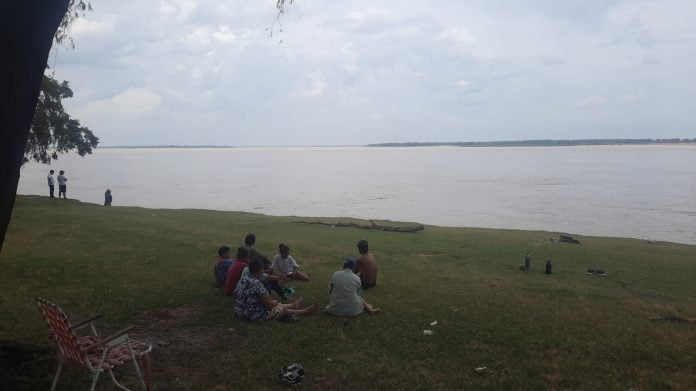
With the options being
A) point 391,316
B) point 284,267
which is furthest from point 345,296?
point 284,267

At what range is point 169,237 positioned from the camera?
56.4 ft

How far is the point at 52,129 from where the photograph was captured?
30359 mm

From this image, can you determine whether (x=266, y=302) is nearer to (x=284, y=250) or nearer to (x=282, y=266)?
(x=284, y=250)

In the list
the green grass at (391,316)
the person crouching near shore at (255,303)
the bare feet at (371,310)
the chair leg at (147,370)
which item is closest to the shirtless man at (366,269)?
the green grass at (391,316)

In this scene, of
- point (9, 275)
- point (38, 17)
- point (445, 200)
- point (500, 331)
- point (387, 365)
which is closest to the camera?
point (38, 17)

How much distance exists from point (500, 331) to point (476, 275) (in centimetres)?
516

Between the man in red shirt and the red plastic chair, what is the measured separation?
3857 millimetres

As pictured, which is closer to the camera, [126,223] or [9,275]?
[9,275]

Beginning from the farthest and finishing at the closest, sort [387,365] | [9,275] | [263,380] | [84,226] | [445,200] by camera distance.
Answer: [445,200], [84,226], [9,275], [387,365], [263,380]

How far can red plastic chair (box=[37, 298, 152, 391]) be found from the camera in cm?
515

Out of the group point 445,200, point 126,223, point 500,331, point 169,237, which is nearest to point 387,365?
point 500,331

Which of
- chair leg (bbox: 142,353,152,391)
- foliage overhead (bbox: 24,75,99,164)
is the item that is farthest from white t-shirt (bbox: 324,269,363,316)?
foliage overhead (bbox: 24,75,99,164)

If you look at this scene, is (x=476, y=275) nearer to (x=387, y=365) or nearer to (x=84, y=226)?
(x=387, y=365)

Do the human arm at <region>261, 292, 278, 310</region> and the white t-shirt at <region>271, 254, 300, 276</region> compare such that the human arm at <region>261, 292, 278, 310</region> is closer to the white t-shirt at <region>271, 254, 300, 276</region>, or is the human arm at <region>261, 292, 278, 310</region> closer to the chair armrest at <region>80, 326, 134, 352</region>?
the white t-shirt at <region>271, 254, 300, 276</region>
